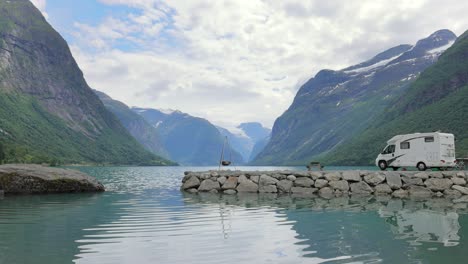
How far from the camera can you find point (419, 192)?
2922 centimetres

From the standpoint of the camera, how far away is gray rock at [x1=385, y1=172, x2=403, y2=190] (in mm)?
29922

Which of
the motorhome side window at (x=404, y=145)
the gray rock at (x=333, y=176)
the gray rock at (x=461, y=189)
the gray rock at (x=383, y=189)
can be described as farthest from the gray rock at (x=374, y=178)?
the motorhome side window at (x=404, y=145)

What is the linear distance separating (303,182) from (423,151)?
12.8 m

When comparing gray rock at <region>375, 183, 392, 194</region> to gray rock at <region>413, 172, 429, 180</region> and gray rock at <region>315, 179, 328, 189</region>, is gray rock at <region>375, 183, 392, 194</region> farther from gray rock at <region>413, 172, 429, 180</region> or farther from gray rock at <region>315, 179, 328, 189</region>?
gray rock at <region>315, 179, 328, 189</region>

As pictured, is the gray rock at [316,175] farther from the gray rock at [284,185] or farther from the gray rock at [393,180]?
the gray rock at [393,180]

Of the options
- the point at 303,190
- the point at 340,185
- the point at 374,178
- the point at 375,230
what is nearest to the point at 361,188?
the point at 374,178

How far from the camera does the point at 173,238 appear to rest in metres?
12.6

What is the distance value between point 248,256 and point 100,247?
4491mm

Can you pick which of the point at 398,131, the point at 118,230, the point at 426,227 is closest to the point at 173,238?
the point at 118,230

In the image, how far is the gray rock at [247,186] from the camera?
108ft

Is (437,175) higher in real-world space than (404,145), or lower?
lower

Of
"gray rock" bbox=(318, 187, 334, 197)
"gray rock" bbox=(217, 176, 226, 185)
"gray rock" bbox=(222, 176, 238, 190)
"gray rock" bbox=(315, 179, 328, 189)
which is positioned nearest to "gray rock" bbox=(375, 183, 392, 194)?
"gray rock" bbox=(318, 187, 334, 197)

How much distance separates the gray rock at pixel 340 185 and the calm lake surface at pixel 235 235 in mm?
9225

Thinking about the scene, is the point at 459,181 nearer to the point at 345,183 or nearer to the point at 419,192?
the point at 419,192
